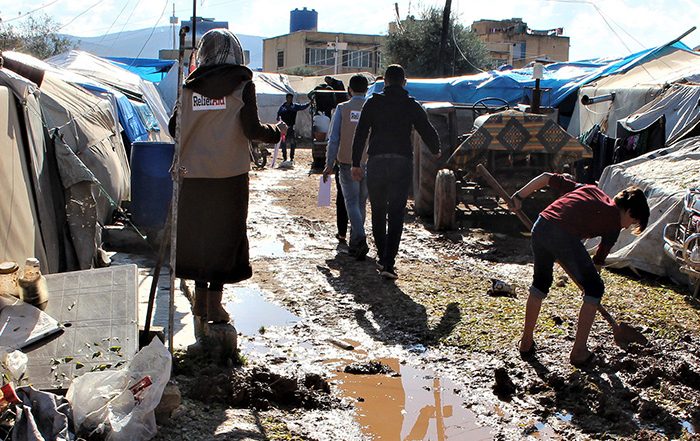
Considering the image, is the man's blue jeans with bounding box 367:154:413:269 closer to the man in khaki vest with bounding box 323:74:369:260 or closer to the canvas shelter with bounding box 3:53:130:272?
the man in khaki vest with bounding box 323:74:369:260

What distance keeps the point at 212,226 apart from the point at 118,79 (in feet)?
37.1

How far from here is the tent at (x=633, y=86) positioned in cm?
1416

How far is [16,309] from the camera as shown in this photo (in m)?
4.34

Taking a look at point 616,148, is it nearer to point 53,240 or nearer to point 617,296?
point 617,296

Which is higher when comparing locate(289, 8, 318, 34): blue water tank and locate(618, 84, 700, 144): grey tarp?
locate(289, 8, 318, 34): blue water tank

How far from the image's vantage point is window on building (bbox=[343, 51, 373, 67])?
214 feet

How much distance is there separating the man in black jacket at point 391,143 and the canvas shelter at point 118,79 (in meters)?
6.67

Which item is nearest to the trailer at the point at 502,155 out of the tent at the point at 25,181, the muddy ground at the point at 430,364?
the muddy ground at the point at 430,364

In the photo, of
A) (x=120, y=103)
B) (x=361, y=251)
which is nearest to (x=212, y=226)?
(x=361, y=251)

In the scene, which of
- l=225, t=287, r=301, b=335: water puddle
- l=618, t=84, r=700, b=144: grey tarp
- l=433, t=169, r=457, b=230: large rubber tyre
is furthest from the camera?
l=618, t=84, r=700, b=144: grey tarp

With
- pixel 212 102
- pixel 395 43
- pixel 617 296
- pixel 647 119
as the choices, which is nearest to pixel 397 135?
pixel 617 296

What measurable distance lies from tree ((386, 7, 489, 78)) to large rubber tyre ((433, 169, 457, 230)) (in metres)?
30.7

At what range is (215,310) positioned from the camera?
5121 mm

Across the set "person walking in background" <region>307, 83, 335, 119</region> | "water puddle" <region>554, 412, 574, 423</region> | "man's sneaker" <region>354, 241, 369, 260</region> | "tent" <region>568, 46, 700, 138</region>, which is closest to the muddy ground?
"water puddle" <region>554, 412, 574, 423</region>
